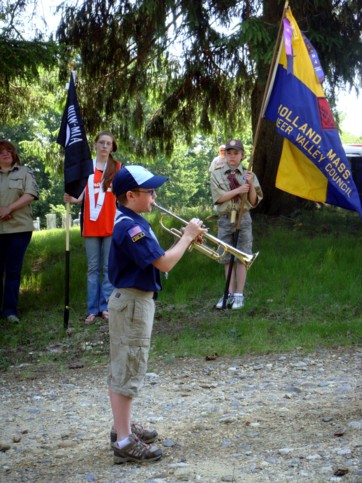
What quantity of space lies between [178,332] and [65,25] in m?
6.07

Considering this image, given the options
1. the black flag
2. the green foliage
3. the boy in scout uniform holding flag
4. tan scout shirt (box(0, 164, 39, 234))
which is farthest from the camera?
tan scout shirt (box(0, 164, 39, 234))

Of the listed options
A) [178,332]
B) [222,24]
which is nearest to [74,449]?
[178,332]

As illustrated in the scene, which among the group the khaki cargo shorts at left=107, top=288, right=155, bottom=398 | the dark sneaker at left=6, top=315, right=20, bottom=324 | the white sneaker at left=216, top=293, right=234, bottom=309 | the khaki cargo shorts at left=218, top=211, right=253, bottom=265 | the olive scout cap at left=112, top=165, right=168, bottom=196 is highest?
the olive scout cap at left=112, top=165, right=168, bottom=196

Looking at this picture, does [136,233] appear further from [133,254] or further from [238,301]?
[238,301]

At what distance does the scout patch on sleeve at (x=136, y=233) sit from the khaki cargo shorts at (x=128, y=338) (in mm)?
359

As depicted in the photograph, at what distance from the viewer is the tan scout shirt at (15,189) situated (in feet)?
32.3

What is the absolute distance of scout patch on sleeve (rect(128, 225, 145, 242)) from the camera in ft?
15.9

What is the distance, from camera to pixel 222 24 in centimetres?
1241

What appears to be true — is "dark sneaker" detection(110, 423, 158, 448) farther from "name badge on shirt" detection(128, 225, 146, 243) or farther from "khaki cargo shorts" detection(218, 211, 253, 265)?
"khaki cargo shorts" detection(218, 211, 253, 265)

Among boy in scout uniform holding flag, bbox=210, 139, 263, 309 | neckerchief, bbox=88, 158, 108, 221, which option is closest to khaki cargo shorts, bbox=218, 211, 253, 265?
boy in scout uniform holding flag, bbox=210, 139, 263, 309

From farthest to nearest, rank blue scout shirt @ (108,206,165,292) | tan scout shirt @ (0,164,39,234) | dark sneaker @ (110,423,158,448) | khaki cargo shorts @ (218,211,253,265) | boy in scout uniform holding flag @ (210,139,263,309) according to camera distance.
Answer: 1. khaki cargo shorts @ (218,211,253,265)
2. tan scout shirt @ (0,164,39,234)
3. boy in scout uniform holding flag @ (210,139,263,309)
4. dark sneaker @ (110,423,158,448)
5. blue scout shirt @ (108,206,165,292)

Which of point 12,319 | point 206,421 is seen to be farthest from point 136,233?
point 12,319

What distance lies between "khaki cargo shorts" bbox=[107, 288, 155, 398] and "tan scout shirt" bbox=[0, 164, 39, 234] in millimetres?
5172

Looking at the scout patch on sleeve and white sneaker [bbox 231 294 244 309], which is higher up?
the scout patch on sleeve
